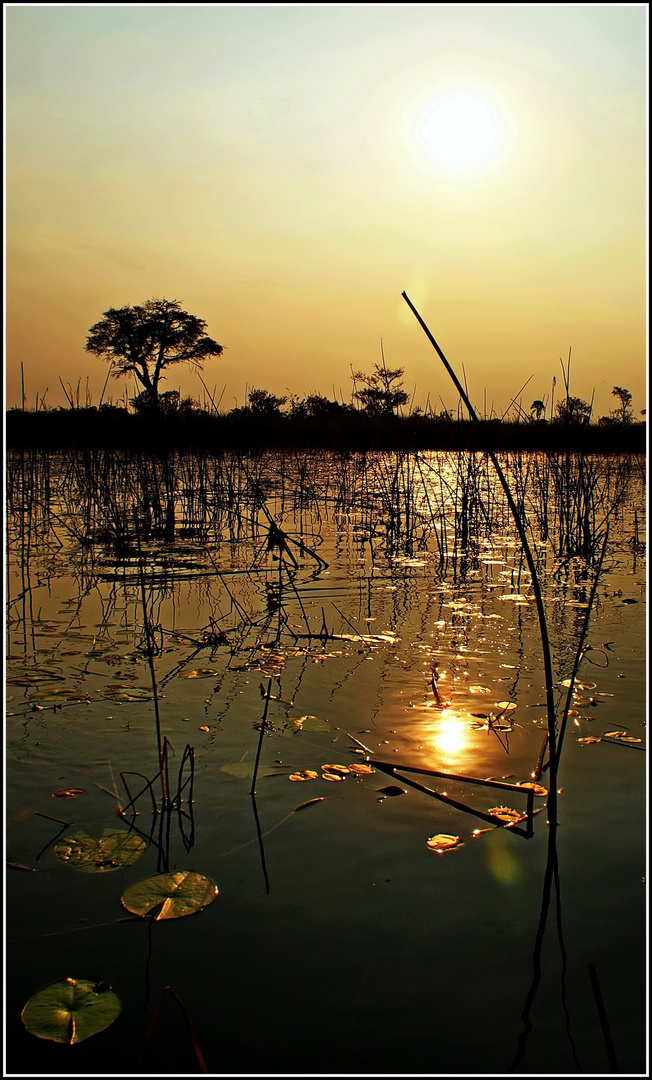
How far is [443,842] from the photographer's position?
1.35 meters

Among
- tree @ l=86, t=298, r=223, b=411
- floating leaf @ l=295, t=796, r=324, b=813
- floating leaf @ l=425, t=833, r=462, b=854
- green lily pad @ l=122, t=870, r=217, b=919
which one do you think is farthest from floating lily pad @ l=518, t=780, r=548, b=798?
tree @ l=86, t=298, r=223, b=411

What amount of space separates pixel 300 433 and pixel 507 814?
14.4 meters

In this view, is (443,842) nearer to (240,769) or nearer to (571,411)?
(240,769)

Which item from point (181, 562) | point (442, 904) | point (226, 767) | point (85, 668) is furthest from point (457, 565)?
point (442, 904)

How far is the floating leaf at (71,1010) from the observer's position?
96 cm

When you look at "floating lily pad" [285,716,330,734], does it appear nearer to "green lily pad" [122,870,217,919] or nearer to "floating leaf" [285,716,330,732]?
"floating leaf" [285,716,330,732]

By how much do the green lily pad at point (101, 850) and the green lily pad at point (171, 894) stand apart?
79mm

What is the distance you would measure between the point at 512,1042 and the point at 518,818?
1.67ft

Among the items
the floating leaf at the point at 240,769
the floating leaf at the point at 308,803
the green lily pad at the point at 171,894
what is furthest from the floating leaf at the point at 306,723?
the green lily pad at the point at 171,894

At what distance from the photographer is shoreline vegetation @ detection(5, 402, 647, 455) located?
39.5 ft

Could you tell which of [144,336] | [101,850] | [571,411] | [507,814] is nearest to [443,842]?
[507,814]

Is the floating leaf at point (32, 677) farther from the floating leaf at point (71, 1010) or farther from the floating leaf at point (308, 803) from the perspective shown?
the floating leaf at point (71, 1010)

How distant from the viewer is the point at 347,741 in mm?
1778

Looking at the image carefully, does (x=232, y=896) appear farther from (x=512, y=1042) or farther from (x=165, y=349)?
(x=165, y=349)
